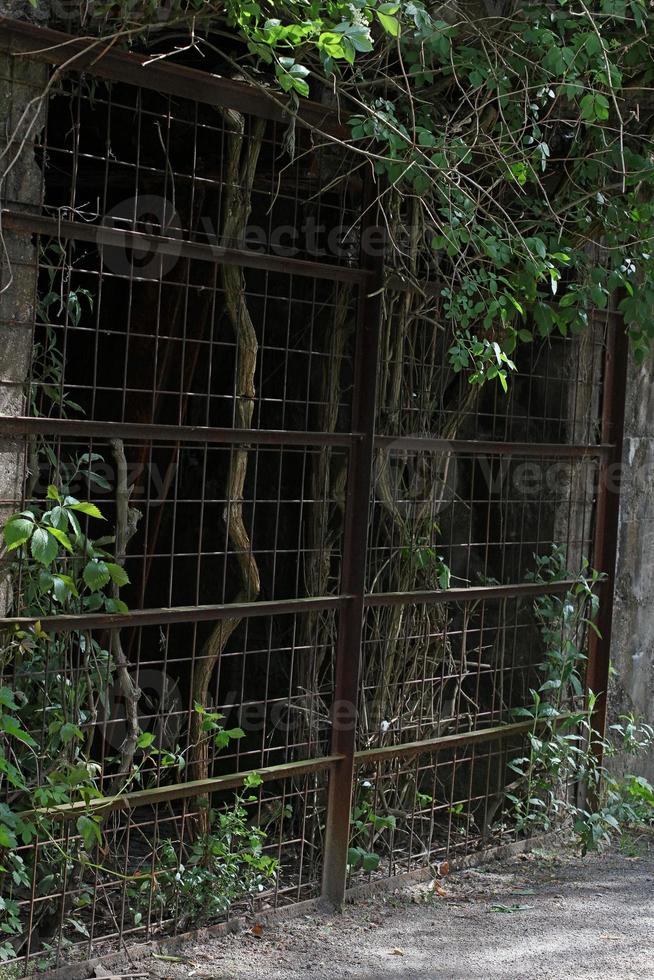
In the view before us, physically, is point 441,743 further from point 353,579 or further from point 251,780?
point 251,780

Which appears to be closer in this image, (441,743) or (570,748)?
(441,743)

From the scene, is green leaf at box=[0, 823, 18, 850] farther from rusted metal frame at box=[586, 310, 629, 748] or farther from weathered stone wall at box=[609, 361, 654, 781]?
weathered stone wall at box=[609, 361, 654, 781]

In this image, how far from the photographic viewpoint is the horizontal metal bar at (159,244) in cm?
371

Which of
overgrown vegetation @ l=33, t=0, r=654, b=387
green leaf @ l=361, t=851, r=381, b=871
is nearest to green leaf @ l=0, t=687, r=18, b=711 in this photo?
green leaf @ l=361, t=851, r=381, b=871

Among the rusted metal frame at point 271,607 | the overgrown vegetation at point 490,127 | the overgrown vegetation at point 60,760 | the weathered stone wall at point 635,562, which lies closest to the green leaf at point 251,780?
the overgrown vegetation at point 60,760

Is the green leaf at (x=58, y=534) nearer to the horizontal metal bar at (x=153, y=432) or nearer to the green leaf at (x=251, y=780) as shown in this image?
the horizontal metal bar at (x=153, y=432)

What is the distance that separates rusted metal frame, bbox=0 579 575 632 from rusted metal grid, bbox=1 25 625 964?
14mm

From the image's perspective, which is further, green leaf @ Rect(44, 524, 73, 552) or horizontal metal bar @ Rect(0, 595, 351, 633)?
horizontal metal bar @ Rect(0, 595, 351, 633)

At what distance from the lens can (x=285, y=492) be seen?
5.64 metres

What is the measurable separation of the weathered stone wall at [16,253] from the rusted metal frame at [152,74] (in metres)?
0.08

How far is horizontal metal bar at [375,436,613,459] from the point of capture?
16.5 feet

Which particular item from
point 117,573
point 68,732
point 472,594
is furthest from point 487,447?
point 68,732

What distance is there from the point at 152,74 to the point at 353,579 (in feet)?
6.63

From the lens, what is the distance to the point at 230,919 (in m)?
4.46
